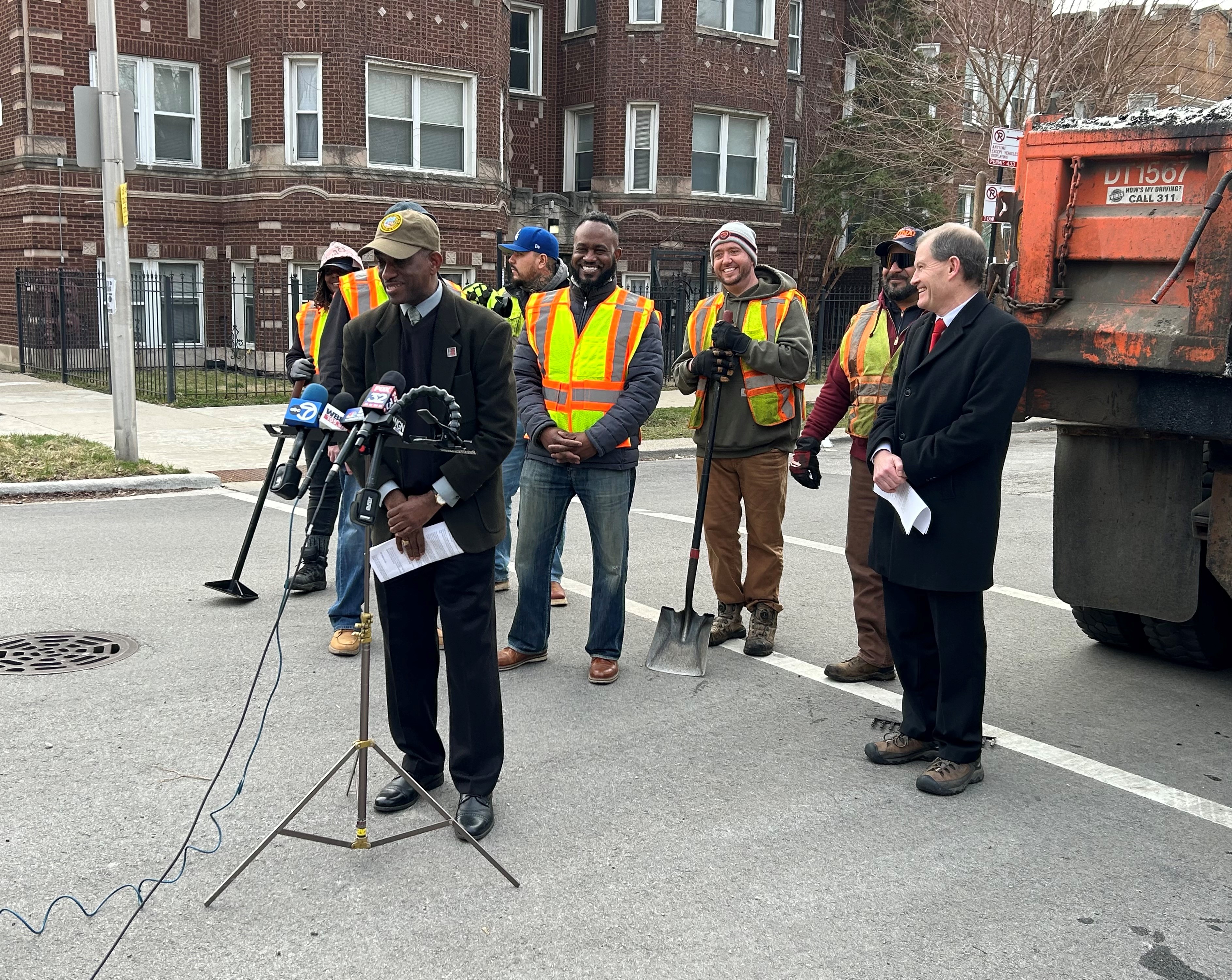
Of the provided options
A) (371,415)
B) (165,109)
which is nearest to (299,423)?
(371,415)

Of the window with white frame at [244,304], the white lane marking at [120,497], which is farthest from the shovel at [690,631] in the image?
the window with white frame at [244,304]

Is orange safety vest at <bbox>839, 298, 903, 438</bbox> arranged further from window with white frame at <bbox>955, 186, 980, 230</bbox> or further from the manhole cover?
window with white frame at <bbox>955, 186, 980, 230</bbox>

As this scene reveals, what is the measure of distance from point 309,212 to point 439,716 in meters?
16.9

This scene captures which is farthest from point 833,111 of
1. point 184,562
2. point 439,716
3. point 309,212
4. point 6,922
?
point 6,922

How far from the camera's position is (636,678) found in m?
5.96

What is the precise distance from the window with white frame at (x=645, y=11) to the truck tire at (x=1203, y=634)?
21245 mm

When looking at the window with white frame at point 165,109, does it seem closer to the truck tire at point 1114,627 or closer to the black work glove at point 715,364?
the black work glove at point 715,364

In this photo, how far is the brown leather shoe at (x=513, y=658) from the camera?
5.99m

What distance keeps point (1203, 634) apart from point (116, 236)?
31.7 feet

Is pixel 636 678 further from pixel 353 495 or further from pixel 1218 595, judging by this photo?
pixel 1218 595

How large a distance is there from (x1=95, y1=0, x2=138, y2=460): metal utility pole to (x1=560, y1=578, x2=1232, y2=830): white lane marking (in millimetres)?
7374

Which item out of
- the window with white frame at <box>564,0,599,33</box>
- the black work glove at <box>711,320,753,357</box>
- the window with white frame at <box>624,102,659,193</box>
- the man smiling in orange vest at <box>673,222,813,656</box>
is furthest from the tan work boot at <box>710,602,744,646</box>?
the window with white frame at <box>564,0,599,33</box>

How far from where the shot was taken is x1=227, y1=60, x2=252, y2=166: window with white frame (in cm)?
2125

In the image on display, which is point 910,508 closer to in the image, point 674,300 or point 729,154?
point 674,300
